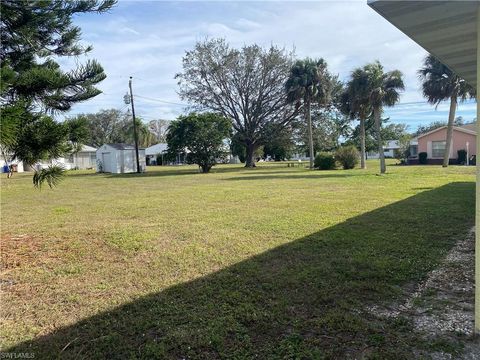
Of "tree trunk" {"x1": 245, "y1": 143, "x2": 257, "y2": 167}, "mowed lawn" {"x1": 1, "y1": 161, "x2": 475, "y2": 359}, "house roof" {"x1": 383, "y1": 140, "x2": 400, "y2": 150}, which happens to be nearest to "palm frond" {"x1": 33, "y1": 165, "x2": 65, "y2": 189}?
"mowed lawn" {"x1": 1, "y1": 161, "x2": 475, "y2": 359}

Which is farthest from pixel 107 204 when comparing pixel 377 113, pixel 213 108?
pixel 213 108

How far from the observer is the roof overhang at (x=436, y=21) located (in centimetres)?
Result: 255

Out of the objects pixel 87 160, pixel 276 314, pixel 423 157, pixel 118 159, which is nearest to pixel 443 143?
pixel 423 157

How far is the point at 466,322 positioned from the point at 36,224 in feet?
25.1

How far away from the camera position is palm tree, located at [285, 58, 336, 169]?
3014 cm

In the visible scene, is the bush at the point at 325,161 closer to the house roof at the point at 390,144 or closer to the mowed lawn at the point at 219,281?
the mowed lawn at the point at 219,281

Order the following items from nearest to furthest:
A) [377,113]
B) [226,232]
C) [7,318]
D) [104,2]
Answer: [7,318]
[104,2]
[226,232]
[377,113]

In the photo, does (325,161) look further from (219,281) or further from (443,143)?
(219,281)

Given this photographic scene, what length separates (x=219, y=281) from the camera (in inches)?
159

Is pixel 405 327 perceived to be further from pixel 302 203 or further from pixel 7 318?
pixel 302 203

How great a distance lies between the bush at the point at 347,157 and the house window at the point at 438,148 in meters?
13.1

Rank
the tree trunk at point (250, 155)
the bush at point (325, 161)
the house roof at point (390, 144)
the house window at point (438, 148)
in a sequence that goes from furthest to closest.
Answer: the house roof at point (390, 144), the tree trunk at point (250, 155), the house window at point (438, 148), the bush at point (325, 161)

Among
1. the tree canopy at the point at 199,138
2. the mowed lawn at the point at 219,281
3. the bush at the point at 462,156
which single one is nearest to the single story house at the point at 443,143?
the bush at the point at 462,156

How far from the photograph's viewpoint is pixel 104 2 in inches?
192
